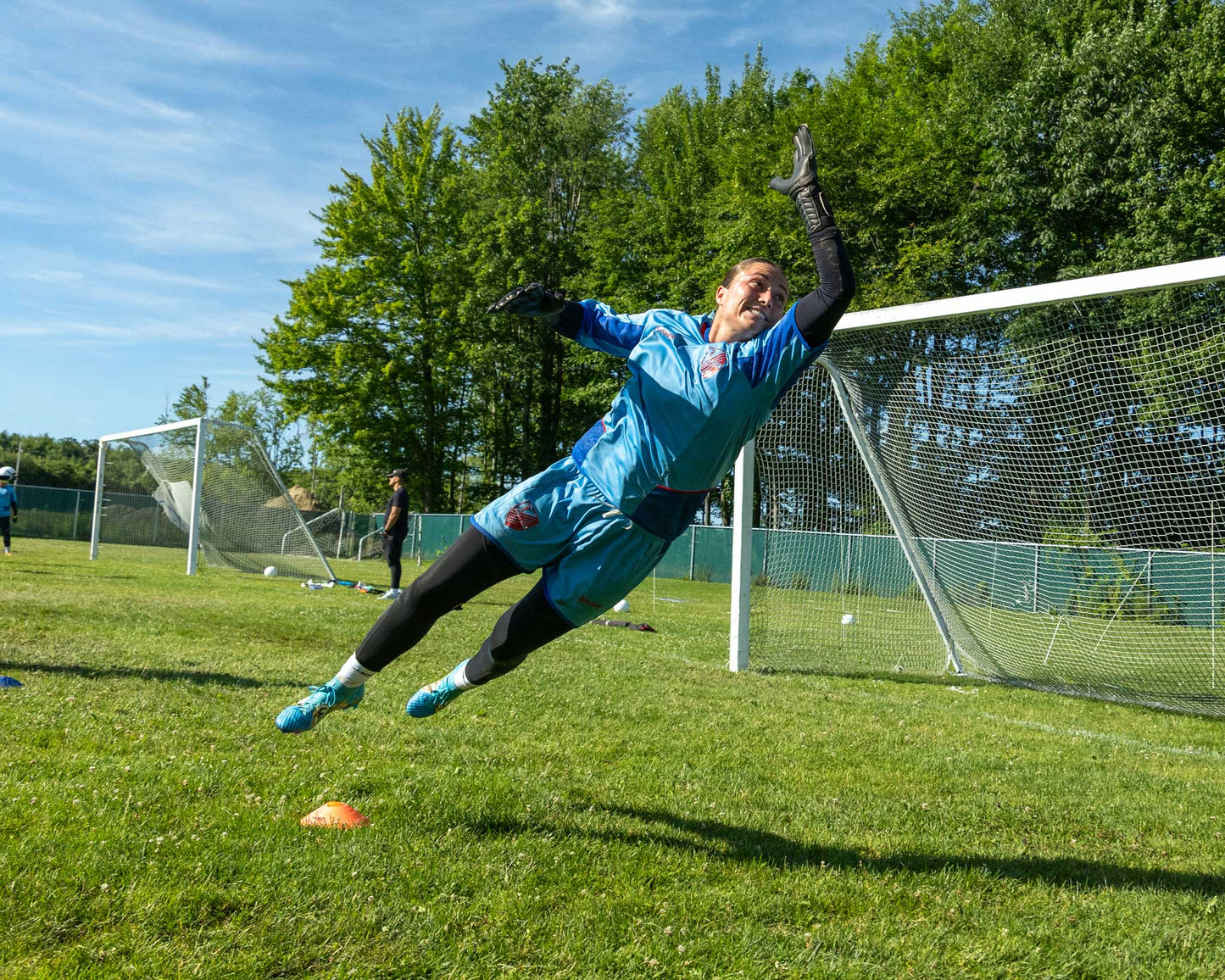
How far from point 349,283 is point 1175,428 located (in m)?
34.4

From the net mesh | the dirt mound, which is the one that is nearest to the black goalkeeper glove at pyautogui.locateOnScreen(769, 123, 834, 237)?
the net mesh

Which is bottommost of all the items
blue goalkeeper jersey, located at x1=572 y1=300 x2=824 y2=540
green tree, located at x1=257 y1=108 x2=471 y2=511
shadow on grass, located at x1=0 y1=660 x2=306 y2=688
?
shadow on grass, located at x1=0 y1=660 x2=306 y2=688

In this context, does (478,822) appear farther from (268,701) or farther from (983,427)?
(983,427)

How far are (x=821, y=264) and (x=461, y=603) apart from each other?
75.0 inches

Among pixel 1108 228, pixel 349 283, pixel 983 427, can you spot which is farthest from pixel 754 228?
pixel 983 427

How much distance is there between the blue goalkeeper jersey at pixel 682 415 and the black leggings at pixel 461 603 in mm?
530

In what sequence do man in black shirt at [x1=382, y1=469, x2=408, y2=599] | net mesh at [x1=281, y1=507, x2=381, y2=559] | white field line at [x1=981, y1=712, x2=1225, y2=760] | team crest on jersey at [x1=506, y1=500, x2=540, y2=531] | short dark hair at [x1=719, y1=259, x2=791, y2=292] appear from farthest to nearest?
net mesh at [x1=281, y1=507, x2=381, y2=559] < man in black shirt at [x1=382, y1=469, x2=408, y2=599] < white field line at [x1=981, y1=712, x2=1225, y2=760] < short dark hair at [x1=719, y1=259, x2=791, y2=292] < team crest on jersey at [x1=506, y1=500, x2=540, y2=531]

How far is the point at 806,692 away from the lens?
8383 millimetres

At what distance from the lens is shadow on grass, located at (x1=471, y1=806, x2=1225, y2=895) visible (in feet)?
12.3

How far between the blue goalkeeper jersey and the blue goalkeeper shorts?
77mm

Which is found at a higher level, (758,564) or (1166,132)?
(1166,132)

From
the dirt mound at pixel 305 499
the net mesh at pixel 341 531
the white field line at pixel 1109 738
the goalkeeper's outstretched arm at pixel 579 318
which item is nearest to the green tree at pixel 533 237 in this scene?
the net mesh at pixel 341 531

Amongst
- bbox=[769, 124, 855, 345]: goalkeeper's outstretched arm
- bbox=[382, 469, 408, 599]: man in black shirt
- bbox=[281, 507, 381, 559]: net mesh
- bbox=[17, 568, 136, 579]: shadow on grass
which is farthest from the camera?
bbox=[281, 507, 381, 559]: net mesh

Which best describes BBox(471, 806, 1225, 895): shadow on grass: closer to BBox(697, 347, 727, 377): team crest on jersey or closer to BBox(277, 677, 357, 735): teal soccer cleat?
BBox(277, 677, 357, 735): teal soccer cleat
